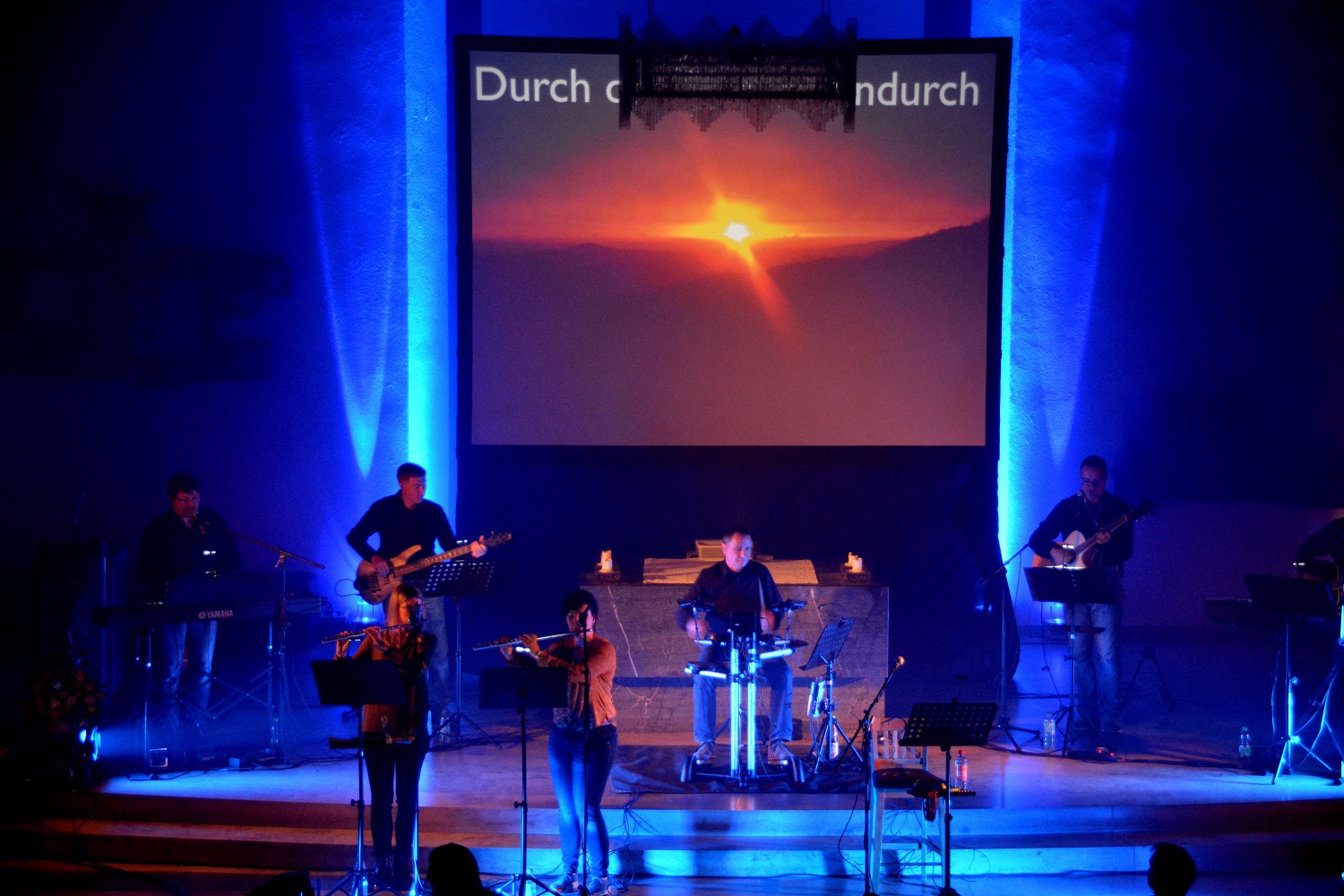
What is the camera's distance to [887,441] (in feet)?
32.8

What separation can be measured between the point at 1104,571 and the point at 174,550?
6128 millimetres

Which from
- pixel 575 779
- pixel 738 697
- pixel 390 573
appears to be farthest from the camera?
pixel 390 573

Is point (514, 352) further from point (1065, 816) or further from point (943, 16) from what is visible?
→ point (1065, 816)

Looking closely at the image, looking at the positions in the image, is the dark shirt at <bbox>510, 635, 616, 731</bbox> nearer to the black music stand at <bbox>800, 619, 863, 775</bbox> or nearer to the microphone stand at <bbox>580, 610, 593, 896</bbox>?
the microphone stand at <bbox>580, 610, 593, 896</bbox>

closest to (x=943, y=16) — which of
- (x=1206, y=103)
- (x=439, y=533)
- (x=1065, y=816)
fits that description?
(x=1206, y=103)

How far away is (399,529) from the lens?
8742 millimetres

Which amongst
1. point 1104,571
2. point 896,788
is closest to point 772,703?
point 896,788

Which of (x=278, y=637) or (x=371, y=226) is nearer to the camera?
(x=278, y=637)

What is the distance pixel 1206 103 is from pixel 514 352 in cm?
583

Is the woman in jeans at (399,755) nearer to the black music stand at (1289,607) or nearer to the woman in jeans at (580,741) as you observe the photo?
the woman in jeans at (580,741)

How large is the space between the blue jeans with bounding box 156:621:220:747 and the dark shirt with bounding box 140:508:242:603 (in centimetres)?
39

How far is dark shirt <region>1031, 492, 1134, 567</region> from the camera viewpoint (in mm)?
8656

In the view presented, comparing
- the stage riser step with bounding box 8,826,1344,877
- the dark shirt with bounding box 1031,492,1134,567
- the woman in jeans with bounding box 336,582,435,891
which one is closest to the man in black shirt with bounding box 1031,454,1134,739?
the dark shirt with bounding box 1031,492,1134,567

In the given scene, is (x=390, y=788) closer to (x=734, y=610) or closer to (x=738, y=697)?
(x=738, y=697)
